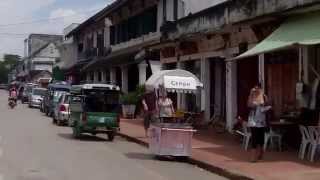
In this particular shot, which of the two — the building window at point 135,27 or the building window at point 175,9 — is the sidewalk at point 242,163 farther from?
the building window at point 135,27

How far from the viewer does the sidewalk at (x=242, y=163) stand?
45.9ft

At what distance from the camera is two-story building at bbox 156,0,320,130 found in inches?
664

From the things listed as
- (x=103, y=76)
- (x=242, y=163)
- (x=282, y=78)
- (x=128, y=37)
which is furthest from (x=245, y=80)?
(x=103, y=76)

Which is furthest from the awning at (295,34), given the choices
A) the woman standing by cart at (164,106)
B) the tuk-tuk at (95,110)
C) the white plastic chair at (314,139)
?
the tuk-tuk at (95,110)

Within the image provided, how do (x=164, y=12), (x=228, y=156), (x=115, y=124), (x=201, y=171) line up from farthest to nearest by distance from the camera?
(x=164, y=12) < (x=115, y=124) < (x=228, y=156) < (x=201, y=171)

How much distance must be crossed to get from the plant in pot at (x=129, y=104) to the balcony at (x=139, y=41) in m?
3.31

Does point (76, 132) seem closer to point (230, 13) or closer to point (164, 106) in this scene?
point (164, 106)

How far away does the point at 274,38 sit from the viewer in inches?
661

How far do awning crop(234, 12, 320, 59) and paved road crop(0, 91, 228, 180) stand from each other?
11.0 feet

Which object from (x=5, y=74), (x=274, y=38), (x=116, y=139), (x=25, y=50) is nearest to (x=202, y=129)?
(x=116, y=139)

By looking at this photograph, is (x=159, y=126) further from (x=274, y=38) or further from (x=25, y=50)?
(x=25, y=50)

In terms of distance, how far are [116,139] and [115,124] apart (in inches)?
59.8

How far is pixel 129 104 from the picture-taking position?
3756 cm

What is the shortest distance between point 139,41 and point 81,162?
2456 centimetres
